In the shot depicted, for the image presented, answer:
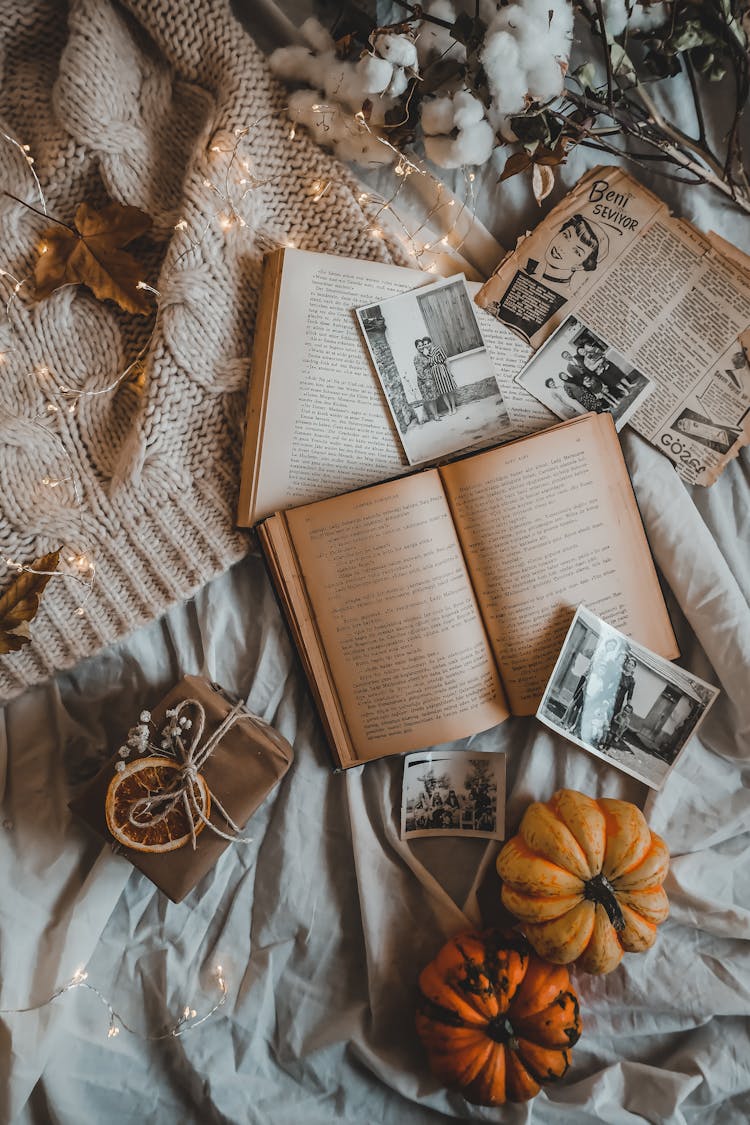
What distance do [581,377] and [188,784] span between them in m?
0.69

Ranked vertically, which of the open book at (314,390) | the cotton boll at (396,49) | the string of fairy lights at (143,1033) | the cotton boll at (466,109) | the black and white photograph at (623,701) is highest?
the cotton boll at (396,49)

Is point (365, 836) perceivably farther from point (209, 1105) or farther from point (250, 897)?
point (209, 1105)

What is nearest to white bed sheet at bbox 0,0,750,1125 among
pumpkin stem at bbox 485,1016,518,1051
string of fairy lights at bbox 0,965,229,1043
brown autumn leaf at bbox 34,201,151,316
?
string of fairy lights at bbox 0,965,229,1043

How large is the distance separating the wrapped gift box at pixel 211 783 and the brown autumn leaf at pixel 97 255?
18.6 inches

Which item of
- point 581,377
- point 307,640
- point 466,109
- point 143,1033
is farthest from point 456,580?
point 143,1033

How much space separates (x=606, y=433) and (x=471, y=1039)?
72cm

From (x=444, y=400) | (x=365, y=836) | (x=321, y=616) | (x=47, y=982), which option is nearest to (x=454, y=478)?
(x=444, y=400)

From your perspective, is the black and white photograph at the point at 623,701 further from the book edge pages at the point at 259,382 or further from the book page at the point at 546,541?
the book edge pages at the point at 259,382

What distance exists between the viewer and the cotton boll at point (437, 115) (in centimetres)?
87

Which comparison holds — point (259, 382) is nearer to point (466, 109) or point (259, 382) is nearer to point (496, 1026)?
point (466, 109)

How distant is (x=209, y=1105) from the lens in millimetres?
871

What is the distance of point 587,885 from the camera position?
2.81ft

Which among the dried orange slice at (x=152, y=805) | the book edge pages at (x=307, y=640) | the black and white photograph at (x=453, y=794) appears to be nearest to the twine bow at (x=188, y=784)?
the dried orange slice at (x=152, y=805)

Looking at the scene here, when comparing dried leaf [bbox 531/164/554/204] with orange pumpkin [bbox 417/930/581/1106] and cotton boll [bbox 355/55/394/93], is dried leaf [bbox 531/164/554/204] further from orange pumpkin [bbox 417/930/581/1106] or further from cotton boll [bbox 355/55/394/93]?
orange pumpkin [bbox 417/930/581/1106]
